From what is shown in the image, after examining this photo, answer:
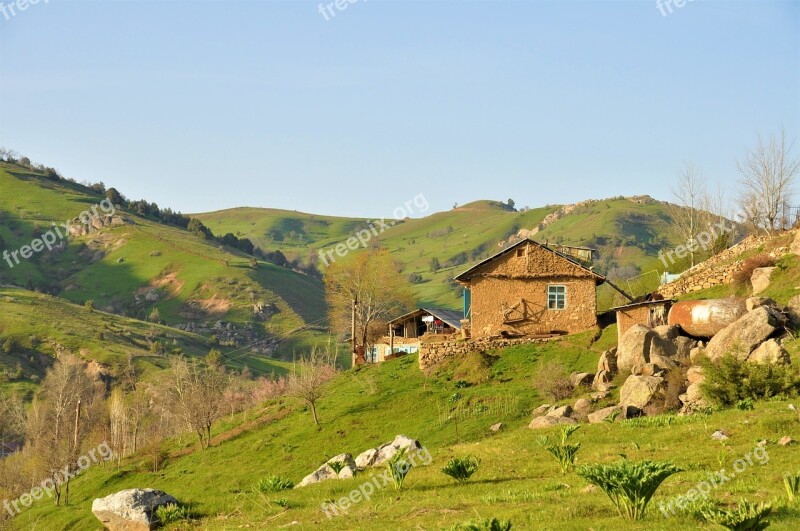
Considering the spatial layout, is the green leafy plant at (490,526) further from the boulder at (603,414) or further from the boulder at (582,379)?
the boulder at (582,379)

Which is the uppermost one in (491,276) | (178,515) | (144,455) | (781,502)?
(491,276)

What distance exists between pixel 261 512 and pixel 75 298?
188 m

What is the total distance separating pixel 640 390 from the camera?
32.4 metres

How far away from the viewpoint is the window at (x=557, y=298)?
53531 millimetres

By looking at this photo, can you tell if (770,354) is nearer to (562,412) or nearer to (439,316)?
(562,412)

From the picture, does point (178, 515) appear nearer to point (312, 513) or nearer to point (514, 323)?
point (312, 513)

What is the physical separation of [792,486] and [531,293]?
39190 mm

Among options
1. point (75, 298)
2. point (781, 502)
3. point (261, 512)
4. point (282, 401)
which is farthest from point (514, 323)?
point (75, 298)

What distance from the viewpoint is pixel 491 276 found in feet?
177

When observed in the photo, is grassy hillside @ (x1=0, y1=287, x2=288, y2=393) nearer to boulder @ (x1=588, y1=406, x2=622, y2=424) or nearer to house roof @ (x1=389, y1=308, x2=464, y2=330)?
house roof @ (x1=389, y1=308, x2=464, y2=330)

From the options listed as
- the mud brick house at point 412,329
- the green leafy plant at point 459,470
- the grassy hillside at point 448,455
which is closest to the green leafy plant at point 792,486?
the grassy hillside at point 448,455

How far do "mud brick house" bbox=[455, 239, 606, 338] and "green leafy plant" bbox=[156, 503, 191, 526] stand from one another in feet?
112

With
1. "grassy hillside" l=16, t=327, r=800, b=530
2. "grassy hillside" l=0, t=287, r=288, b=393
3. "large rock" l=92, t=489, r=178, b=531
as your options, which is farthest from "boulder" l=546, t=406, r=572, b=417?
"grassy hillside" l=0, t=287, r=288, b=393

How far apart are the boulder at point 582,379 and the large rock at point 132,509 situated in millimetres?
23173
